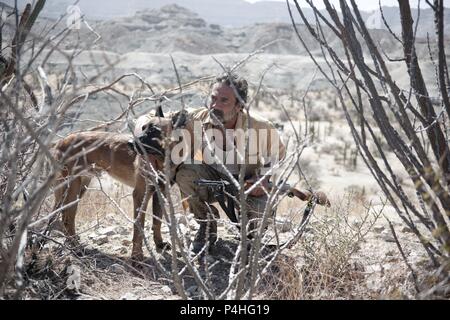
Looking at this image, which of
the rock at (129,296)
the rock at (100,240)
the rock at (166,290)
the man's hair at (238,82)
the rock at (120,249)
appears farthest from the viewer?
the rock at (100,240)

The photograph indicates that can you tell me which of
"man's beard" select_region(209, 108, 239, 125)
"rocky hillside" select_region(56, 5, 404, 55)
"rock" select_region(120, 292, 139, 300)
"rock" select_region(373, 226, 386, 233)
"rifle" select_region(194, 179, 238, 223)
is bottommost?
"rock" select_region(373, 226, 386, 233)

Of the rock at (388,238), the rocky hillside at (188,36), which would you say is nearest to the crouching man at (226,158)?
the rock at (388,238)

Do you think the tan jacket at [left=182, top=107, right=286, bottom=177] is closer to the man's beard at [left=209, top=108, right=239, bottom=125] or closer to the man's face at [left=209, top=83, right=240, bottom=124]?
the man's beard at [left=209, top=108, right=239, bottom=125]

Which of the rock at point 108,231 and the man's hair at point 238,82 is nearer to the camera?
the man's hair at point 238,82

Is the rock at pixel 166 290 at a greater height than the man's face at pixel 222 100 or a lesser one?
lesser

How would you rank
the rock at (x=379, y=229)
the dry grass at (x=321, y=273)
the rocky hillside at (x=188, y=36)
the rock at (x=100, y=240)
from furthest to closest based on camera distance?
the rocky hillside at (x=188, y=36) → the rock at (x=379, y=229) → the rock at (x=100, y=240) → the dry grass at (x=321, y=273)

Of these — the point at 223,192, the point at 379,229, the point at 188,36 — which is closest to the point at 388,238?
the point at 379,229

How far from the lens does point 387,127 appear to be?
2.35m

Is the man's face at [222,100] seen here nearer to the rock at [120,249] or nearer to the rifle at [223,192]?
the rifle at [223,192]

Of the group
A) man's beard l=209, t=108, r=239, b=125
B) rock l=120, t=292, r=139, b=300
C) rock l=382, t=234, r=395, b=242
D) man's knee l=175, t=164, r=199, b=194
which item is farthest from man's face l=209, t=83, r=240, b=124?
rock l=382, t=234, r=395, b=242

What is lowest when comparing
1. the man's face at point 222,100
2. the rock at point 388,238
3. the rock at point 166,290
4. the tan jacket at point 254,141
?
the rock at point 388,238

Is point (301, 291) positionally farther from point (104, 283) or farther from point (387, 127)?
point (104, 283)

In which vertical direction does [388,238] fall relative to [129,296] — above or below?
below

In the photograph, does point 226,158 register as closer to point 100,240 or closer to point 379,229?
point 100,240
